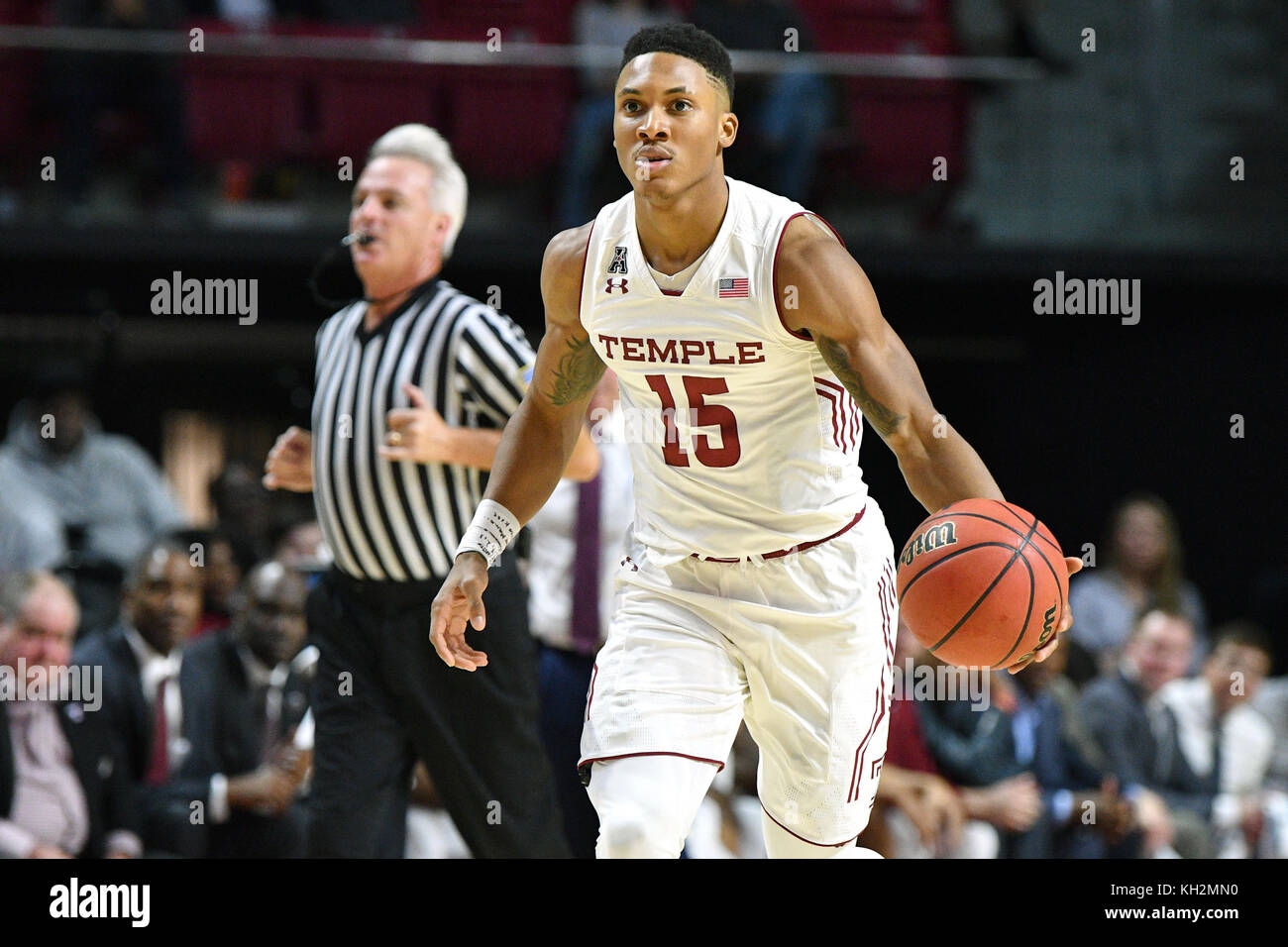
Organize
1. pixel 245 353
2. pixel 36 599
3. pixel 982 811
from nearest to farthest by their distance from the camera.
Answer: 1. pixel 36 599
2. pixel 982 811
3. pixel 245 353

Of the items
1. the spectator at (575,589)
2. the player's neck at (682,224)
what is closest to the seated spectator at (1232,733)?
the spectator at (575,589)

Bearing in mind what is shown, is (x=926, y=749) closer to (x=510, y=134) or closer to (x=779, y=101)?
(x=779, y=101)

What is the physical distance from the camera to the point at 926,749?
20.3ft

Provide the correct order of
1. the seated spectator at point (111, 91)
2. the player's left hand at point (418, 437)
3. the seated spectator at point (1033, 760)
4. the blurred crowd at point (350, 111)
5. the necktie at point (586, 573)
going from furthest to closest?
the blurred crowd at point (350, 111), the seated spectator at point (111, 91), the seated spectator at point (1033, 760), the necktie at point (586, 573), the player's left hand at point (418, 437)

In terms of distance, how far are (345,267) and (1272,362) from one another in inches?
203

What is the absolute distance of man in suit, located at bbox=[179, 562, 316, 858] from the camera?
5.56 metres

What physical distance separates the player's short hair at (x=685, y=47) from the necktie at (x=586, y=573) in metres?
2.21

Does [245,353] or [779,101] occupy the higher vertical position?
[779,101]

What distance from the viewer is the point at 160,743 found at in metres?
5.93

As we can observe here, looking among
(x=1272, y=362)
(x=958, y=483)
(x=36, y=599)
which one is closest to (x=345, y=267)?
(x=36, y=599)

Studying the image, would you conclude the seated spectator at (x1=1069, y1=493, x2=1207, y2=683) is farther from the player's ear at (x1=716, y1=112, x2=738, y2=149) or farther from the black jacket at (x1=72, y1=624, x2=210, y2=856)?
the player's ear at (x1=716, y1=112, x2=738, y2=149)

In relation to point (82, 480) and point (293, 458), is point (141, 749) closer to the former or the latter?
point (293, 458)

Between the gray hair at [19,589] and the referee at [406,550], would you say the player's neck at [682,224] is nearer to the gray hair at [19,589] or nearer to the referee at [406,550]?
the referee at [406,550]

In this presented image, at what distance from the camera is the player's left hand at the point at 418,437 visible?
420 cm
